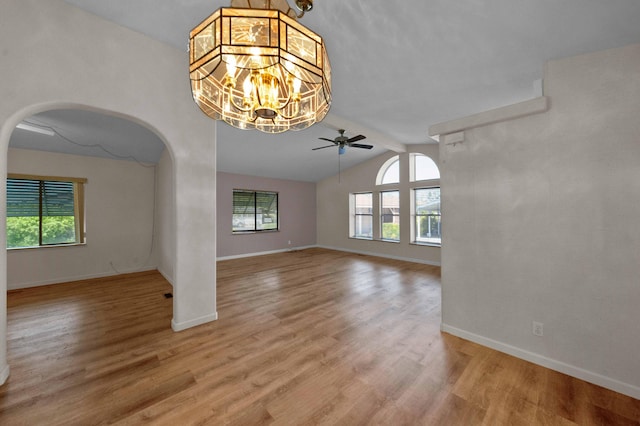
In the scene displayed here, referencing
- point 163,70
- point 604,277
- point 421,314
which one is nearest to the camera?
point 604,277

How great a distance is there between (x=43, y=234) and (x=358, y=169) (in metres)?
7.61

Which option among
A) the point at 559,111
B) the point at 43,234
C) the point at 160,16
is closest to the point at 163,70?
the point at 160,16

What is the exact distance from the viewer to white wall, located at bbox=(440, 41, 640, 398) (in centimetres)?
180

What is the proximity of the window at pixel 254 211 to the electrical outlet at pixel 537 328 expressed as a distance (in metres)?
6.68

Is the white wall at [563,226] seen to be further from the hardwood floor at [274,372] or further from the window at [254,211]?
the window at [254,211]

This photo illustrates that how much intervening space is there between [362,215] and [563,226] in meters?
6.06

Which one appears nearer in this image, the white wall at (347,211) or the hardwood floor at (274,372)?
the hardwood floor at (274,372)

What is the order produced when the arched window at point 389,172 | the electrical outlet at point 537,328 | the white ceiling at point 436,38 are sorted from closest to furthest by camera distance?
the white ceiling at point 436,38 < the electrical outlet at point 537,328 < the arched window at point 389,172

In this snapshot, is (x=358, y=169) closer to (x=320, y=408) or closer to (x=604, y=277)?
(x=604, y=277)

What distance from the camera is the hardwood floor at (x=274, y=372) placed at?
159 centimetres

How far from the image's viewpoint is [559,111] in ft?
6.67

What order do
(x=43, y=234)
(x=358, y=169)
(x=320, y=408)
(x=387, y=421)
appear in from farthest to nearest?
(x=358, y=169)
(x=43, y=234)
(x=320, y=408)
(x=387, y=421)

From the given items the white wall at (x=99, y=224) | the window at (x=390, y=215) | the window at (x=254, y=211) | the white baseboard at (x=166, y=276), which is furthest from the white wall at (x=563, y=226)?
the white wall at (x=99, y=224)

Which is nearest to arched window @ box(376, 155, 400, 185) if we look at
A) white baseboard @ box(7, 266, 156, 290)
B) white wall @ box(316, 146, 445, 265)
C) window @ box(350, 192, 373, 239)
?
white wall @ box(316, 146, 445, 265)
